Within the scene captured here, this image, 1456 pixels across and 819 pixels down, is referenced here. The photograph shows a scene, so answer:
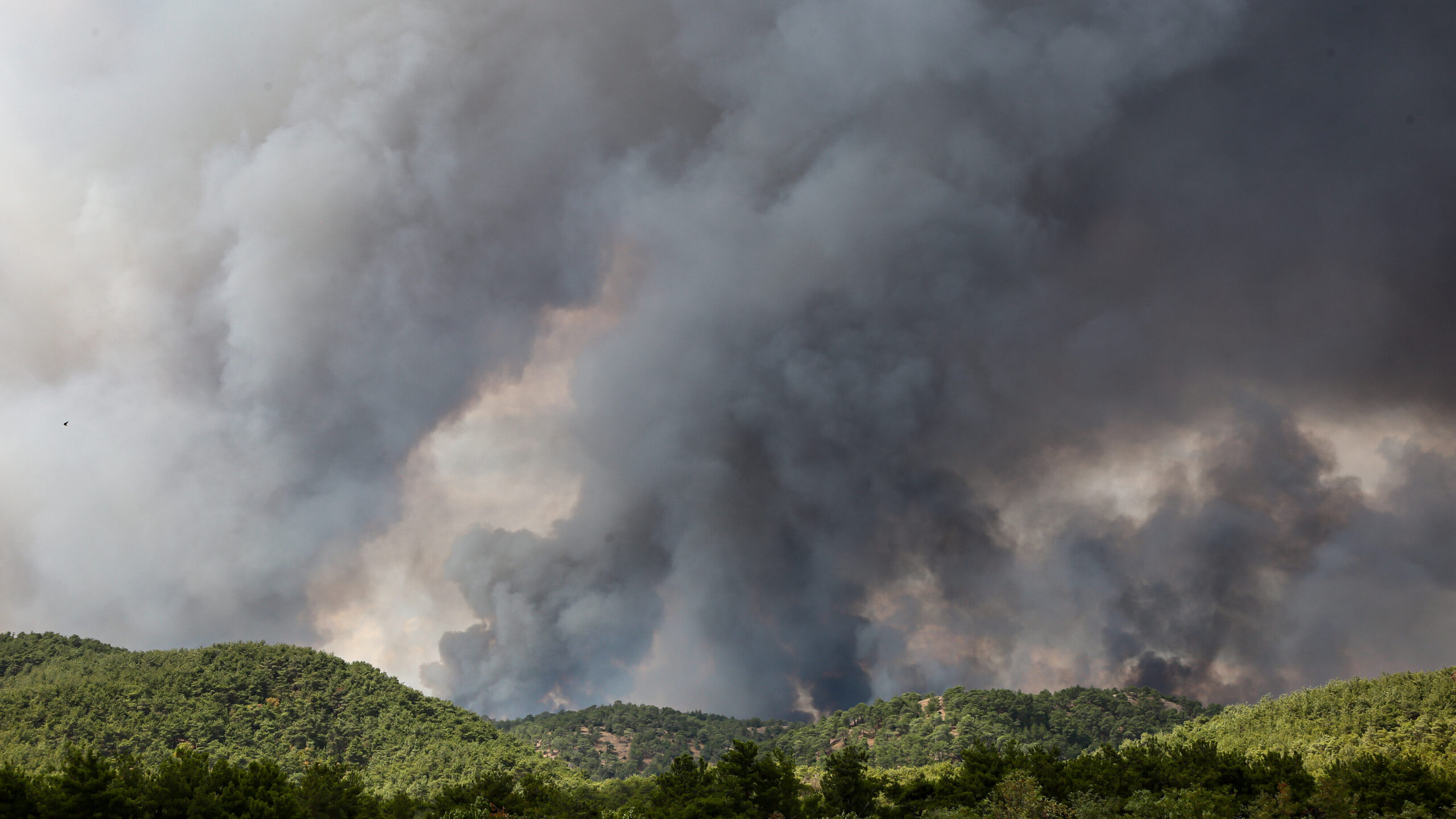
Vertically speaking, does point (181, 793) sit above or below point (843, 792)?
below

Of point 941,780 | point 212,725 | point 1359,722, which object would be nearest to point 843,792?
point 941,780

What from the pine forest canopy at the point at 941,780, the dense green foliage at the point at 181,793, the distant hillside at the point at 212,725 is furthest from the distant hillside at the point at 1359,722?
the distant hillside at the point at 212,725

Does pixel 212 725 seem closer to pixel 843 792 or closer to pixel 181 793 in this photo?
pixel 181 793

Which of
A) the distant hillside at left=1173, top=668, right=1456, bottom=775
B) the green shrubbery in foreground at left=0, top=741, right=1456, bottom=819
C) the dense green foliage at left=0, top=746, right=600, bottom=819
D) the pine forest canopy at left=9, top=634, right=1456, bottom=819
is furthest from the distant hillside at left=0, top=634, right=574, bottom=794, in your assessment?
the distant hillside at left=1173, top=668, right=1456, bottom=775

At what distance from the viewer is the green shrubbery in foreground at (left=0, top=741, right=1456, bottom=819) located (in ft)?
172

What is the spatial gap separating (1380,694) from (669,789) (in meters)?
76.7

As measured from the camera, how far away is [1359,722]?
Result: 284 ft

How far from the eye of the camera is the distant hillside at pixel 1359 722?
76312 millimetres

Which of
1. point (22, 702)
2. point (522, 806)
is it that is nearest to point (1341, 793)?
point (522, 806)

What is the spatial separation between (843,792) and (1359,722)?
183 feet

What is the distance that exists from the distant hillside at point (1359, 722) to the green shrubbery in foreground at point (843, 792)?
31.9 ft

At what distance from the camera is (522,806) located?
290ft

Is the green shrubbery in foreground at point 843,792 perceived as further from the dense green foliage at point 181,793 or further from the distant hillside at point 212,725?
the distant hillside at point 212,725

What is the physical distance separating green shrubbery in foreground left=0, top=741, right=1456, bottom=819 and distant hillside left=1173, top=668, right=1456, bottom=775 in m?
9.74
